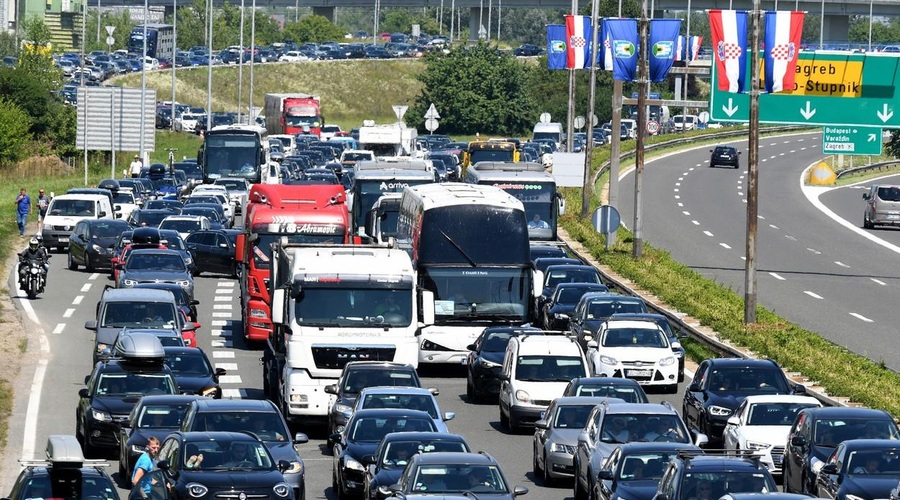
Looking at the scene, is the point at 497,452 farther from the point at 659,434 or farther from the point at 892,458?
the point at 892,458

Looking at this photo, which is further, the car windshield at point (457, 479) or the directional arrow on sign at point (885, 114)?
the directional arrow on sign at point (885, 114)

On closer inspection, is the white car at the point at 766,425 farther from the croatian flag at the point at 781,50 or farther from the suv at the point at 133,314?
the croatian flag at the point at 781,50

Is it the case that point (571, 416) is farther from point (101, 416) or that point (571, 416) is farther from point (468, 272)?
point (468, 272)

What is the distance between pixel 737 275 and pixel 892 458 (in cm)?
3425

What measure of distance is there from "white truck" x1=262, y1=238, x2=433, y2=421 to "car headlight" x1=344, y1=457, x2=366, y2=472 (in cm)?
628

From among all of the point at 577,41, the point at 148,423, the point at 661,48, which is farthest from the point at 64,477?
the point at 577,41

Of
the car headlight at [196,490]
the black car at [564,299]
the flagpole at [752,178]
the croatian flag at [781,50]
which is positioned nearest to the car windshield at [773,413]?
the car headlight at [196,490]

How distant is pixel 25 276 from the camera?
4831 centimetres

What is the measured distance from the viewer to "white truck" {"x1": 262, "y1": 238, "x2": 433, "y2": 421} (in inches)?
1212

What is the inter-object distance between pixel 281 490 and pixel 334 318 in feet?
32.6

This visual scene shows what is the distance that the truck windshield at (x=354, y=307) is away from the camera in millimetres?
31234

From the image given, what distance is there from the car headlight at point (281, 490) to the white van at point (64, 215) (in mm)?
38177

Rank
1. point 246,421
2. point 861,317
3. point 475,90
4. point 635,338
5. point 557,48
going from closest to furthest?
point 246,421, point 635,338, point 861,317, point 557,48, point 475,90

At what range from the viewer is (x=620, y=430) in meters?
24.4
